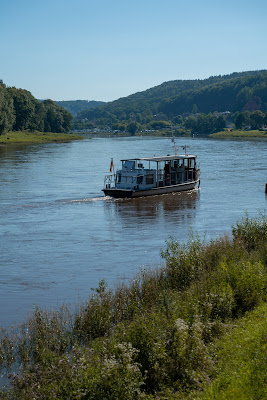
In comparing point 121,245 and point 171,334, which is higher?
point 171,334

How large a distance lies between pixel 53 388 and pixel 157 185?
4367cm

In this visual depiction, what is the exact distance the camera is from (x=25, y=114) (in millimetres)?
161000

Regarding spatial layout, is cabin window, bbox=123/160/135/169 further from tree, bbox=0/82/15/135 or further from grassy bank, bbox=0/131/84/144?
grassy bank, bbox=0/131/84/144

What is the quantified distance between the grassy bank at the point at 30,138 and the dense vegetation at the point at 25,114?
2.31m

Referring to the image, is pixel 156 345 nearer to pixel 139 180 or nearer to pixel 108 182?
pixel 139 180

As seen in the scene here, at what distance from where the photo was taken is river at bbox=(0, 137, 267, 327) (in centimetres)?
2420

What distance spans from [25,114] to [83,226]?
12850 centimetres

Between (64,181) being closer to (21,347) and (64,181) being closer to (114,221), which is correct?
(114,221)

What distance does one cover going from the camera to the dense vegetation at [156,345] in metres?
11.6

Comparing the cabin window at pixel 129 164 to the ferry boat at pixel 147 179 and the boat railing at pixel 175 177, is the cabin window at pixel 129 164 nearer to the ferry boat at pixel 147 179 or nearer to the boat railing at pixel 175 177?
the ferry boat at pixel 147 179

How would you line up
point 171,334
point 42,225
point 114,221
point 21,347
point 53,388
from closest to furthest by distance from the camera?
point 53,388, point 171,334, point 21,347, point 42,225, point 114,221

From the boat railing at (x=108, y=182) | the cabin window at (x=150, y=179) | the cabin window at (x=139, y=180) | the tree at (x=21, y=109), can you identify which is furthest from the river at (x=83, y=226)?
the tree at (x=21, y=109)

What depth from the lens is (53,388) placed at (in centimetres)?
1200

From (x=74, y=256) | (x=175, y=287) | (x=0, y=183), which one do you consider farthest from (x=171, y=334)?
(x=0, y=183)
